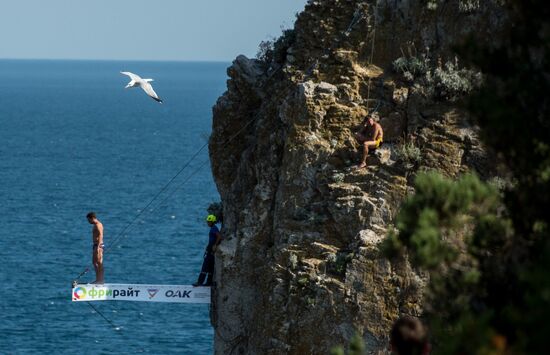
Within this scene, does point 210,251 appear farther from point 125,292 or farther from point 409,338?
point 409,338

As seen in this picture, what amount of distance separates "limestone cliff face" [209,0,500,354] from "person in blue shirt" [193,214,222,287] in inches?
16.8

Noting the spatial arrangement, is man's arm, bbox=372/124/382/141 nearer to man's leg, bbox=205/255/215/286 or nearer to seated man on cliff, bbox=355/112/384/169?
seated man on cliff, bbox=355/112/384/169

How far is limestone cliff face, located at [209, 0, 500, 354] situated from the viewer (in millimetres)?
20328

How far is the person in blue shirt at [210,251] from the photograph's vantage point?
24047 millimetres

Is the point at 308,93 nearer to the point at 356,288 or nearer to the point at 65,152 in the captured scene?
the point at 356,288

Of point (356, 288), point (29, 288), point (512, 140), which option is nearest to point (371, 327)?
point (356, 288)

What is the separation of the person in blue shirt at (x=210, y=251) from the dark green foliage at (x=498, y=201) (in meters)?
11.5

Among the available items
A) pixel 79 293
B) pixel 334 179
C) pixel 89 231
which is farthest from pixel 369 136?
pixel 89 231

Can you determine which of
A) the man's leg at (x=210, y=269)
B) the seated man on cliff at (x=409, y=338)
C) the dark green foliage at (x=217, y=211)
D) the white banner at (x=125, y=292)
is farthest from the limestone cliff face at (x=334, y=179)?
the seated man on cliff at (x=409, y=338)

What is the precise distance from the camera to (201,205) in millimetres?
73562

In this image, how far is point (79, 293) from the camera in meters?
25.9

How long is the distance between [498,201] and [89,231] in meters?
53.8

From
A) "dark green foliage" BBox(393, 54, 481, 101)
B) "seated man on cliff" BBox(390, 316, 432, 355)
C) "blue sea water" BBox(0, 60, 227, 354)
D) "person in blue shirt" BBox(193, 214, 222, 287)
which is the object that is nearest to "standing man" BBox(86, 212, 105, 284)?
"person in blue shirt" BBox(193, 214, 222, 287)

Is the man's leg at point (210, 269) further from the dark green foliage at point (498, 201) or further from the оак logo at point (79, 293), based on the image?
the dark green foliage at point (498, 201)
